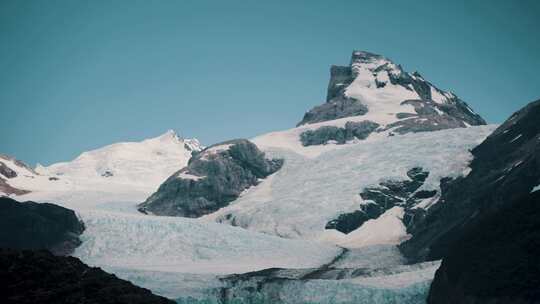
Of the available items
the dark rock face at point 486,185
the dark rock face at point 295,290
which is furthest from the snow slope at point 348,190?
the dark rock face at point 295,290

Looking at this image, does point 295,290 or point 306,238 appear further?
point 306,238

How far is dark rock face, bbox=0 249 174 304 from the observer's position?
52.0 m

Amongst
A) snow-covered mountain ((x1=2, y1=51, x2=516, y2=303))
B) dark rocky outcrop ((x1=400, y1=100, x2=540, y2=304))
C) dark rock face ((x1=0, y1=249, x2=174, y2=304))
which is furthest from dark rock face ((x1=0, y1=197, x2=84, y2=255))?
dark rock face ((x1=0, y1=249, x2=174, y2=304))

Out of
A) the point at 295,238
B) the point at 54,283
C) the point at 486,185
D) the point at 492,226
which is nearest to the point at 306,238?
the point at 295,238

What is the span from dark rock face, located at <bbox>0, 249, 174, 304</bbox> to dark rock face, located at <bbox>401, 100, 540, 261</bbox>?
2824 inches

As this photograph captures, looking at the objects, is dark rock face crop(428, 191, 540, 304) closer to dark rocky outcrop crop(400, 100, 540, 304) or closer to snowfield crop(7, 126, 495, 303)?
Answer: dark rocky outcrop crop(400, 100, 540, 304)

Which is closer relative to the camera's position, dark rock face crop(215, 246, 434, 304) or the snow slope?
dark rock face crop(215, 246, 434, 304)

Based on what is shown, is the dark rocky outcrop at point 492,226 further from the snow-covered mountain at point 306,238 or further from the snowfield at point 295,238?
the snowfield at point 295,238

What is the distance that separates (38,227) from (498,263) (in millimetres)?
87873

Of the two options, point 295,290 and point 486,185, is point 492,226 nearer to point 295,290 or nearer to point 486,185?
point 295,290

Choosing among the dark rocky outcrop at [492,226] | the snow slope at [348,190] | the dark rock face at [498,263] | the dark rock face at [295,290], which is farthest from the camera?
the snow slope at [348,190]

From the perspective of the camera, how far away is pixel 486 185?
143m

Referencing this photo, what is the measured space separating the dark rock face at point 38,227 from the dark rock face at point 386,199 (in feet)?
202

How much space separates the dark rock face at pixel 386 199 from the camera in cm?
16738
